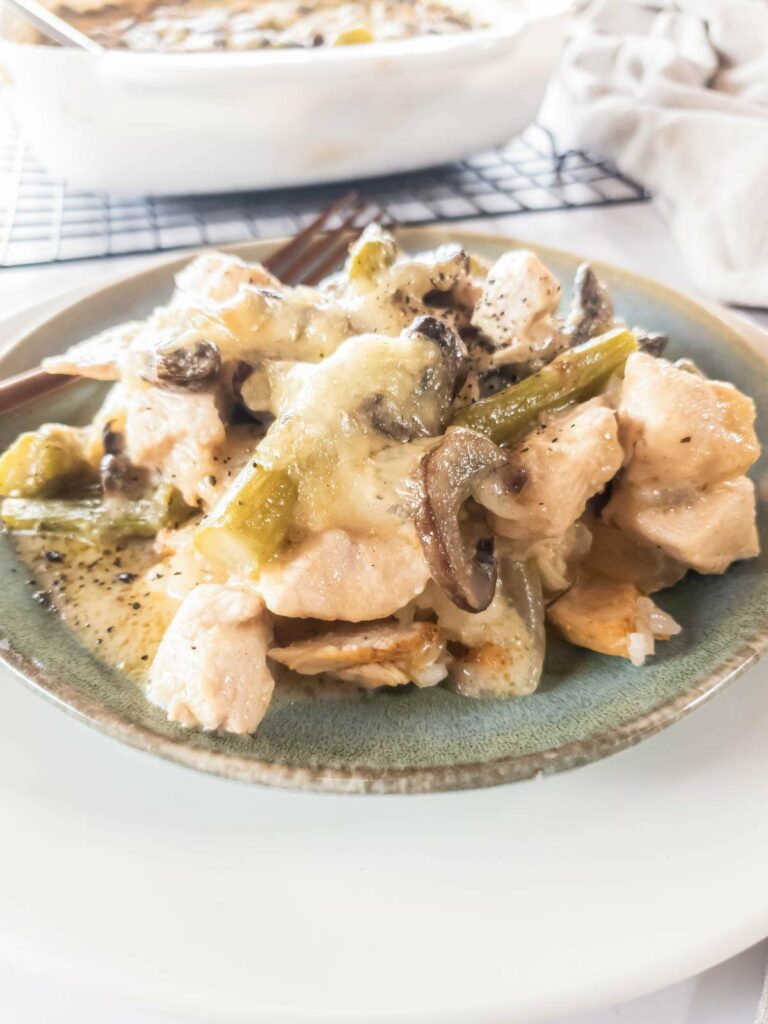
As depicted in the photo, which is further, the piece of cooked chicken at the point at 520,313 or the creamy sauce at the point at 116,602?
the piece of cooked chicken at the point at 520,313

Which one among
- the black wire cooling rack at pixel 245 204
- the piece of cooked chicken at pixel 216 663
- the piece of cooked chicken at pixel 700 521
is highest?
the piece of cooked chicken at pixel 700 521

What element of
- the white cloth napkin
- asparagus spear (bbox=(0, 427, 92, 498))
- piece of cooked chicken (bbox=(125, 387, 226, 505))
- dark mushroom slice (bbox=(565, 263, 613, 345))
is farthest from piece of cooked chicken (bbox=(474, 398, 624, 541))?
the white cloth napkin

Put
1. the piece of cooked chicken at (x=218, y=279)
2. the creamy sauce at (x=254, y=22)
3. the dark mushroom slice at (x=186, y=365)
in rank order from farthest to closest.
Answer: the creamy sauce at (x=254, y=22) → the piece of cooked chicken at (x=218, y=279) → the dark mushroom slice at (x=186, y=365)

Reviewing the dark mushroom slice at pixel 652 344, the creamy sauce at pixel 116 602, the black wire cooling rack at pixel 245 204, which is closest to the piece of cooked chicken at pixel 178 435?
the creamy sauce at pixel 116 602

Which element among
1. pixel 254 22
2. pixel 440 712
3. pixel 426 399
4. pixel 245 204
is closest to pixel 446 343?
pixel 426 399

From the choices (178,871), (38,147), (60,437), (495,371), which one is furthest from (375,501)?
(38,147)

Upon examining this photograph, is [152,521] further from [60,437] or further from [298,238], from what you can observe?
[298,238]

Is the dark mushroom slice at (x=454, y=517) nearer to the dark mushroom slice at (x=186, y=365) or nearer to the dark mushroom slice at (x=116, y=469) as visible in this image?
the dark mushroom slice at (x=186, y=365)
